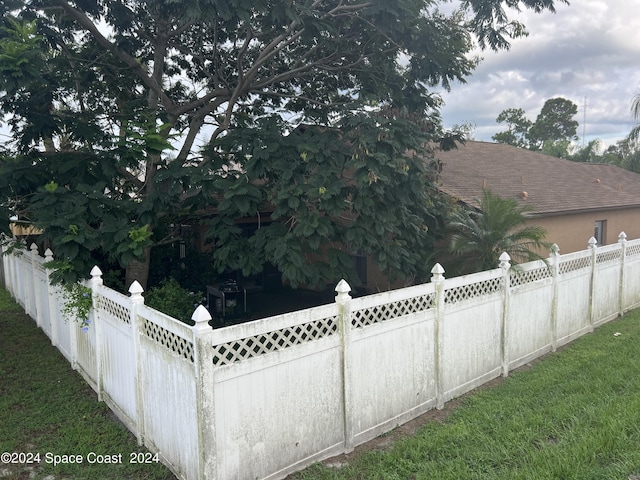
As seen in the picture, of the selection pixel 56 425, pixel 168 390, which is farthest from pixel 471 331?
pixel 56 425

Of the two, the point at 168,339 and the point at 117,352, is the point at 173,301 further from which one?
the point at 168,339

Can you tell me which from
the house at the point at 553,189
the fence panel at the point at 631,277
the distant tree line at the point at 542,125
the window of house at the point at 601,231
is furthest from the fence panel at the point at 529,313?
the distant tree line at the point at 542,125

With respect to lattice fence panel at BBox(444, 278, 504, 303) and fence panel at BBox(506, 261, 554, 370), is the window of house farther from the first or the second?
lattice fence panel at BBox(444, 278, 504, 303)

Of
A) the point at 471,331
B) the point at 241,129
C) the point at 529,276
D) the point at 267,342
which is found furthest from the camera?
the point at 241,129

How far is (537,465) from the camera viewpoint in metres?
4.33

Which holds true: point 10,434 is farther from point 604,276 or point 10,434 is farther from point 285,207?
point 604,276

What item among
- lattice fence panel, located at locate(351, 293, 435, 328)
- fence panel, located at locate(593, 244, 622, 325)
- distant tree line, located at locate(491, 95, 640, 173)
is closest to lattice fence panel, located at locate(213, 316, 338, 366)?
lattice fence panel, located at locate(351, 293, 435, 328)

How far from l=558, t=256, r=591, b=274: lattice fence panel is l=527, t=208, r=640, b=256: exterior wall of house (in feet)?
9.88

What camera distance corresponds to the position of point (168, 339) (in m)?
4.34

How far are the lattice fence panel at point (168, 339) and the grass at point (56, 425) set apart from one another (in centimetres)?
129

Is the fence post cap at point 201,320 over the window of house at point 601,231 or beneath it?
over

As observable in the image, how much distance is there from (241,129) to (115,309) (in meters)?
3.74

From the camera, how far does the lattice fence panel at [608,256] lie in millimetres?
9172

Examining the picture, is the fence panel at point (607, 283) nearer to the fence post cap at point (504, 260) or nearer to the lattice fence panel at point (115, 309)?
the fence post cap at point (504, 260)
